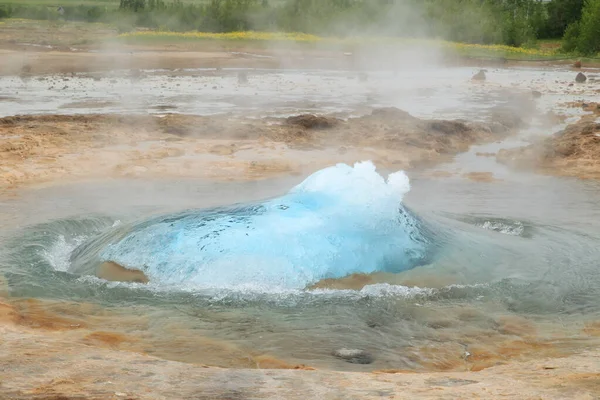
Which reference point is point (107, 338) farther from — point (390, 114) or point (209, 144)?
point (390, 114)

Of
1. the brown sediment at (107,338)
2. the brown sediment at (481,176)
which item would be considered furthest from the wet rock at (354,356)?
the brown sediment at (481,176)

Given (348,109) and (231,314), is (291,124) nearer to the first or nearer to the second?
(348,109)

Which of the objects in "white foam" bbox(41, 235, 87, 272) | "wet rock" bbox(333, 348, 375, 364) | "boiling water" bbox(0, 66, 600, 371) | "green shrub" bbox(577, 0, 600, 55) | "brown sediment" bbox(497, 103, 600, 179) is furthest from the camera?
"green shrub" bbox(577, 0, 600, 55)

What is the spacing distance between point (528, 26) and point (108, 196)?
33514mm

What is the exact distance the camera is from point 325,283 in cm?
515

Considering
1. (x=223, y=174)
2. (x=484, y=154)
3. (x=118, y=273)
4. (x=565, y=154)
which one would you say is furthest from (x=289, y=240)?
(x=484, y=154)

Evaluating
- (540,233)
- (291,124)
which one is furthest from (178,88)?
(540,233)

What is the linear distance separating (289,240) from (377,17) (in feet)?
61.7

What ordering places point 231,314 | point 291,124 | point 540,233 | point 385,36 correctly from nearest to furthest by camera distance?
point 231,314
point 540,233
point 291,124
point 385,36

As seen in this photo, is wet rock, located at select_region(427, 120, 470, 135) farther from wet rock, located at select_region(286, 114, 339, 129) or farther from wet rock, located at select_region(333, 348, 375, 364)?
wet rock, located at select_region(333, 348, 375, 364)

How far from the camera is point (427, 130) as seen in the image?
12.2m

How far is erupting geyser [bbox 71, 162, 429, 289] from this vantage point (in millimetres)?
5172

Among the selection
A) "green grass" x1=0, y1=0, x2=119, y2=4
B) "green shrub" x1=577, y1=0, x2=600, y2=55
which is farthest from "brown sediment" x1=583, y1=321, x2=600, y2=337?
"green grass" x1=0, y1=0, x2=119, y2=4

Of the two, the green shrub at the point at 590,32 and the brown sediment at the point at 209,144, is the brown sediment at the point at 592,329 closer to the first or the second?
the brown sediment at the point at 209,144
